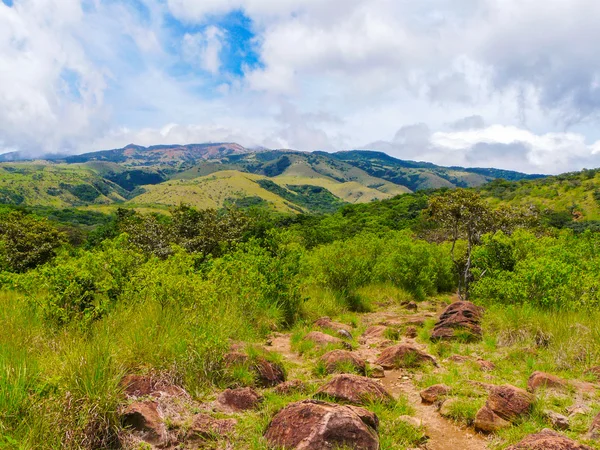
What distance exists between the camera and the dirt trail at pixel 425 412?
17.5ft

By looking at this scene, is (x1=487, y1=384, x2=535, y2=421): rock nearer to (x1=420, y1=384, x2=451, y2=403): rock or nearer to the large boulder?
the large boulder

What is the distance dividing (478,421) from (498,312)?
6.20m

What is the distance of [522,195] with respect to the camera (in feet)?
248

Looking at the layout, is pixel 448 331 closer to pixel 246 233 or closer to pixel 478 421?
pixel 478 421

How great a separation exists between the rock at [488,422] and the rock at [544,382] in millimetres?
1587

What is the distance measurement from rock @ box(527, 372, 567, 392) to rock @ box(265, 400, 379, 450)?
368 cm

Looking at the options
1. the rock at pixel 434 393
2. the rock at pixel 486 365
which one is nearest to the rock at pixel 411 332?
the rock at pixel 486 365

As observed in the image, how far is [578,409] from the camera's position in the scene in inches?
230

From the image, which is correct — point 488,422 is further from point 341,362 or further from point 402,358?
→ point 402,358

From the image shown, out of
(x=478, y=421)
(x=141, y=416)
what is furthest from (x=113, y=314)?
(x=478, y=421)

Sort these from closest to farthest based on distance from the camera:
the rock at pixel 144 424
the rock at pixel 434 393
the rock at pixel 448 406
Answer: the rock at pixel 144 424 → the rock at pixel 448 406 → the rock at pixel 434 393

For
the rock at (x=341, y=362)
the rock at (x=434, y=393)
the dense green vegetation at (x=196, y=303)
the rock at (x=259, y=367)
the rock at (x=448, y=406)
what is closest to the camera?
the dense green vegetation at (x=196, y=303)

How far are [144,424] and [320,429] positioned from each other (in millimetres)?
2234

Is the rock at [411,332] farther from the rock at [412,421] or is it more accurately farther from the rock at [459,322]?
the rock at [412,421]
